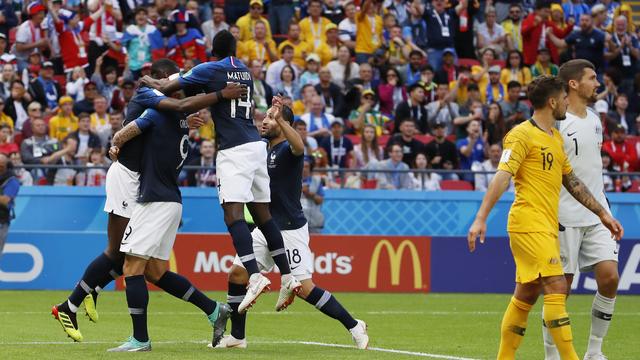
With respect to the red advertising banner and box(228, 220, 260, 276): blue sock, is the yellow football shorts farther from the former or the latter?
the red advertising banner

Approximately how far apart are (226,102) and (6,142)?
1074 cm

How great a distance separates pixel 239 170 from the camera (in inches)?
418

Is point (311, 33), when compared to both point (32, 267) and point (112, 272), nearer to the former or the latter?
point (32, 267)

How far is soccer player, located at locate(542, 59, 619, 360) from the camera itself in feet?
33.5

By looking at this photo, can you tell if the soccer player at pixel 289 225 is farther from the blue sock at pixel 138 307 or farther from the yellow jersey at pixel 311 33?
the yellow jersey at pixel 311 33

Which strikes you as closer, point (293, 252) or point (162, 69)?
point (162, 69)

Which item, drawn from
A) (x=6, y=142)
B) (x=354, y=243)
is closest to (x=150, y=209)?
(x=354, y=243)

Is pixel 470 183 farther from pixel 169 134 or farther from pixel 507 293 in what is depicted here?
pixel 169 134

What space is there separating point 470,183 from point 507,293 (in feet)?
7.34

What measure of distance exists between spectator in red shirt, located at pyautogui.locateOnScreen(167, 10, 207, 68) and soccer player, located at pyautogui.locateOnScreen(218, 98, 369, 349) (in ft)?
40.3

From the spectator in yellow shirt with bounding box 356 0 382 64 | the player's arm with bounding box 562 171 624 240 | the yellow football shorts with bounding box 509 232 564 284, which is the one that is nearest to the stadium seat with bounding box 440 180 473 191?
the spectator in yellow shirt with bounding box 356 0 382 64

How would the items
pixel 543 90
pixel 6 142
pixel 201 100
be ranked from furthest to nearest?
pixel 6 142
pixel 201 100
pixel 543 90

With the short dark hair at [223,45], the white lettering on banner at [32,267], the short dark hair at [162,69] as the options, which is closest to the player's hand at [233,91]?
the short dark hair at [223,45]

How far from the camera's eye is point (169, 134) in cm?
1066
